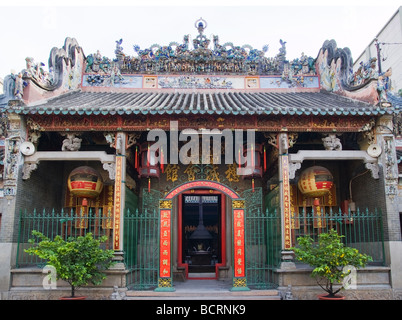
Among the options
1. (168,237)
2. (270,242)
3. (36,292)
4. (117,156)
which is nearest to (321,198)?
(270,242)

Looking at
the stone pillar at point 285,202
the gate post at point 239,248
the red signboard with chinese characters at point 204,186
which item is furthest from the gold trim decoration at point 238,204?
the stone pillar at point 285,202

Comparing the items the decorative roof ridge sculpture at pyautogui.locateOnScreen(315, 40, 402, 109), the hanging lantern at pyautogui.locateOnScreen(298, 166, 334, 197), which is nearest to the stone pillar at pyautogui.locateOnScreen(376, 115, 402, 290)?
the decorative roof ridge sculpture at pyautogui.locateOnScreen(315, 40, 402, 109)

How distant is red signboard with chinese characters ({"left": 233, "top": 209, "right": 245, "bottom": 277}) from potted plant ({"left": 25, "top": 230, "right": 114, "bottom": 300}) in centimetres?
282

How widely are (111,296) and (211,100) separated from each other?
18.6ft

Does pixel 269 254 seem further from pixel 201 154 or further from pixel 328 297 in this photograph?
pixel 201 154

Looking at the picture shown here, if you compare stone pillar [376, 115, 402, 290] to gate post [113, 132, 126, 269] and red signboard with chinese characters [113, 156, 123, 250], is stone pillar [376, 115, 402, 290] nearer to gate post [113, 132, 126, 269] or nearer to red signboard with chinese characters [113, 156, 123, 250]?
gate post [113, 132, 126, 269]

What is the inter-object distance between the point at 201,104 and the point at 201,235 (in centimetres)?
724

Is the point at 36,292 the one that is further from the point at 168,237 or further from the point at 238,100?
the point at 238,100

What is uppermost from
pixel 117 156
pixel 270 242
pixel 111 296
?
pixel 117 156

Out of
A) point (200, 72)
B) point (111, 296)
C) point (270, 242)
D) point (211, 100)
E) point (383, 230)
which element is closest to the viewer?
point (111, 296)

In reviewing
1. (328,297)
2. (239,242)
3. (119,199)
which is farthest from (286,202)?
(119,199)

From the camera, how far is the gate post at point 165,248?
8.66 metres

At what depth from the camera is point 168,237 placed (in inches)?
348

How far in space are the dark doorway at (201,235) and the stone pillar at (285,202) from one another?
131 inches
